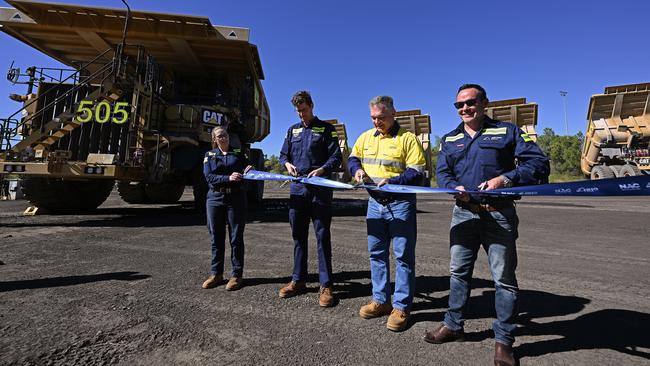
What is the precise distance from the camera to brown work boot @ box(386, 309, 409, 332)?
237cm

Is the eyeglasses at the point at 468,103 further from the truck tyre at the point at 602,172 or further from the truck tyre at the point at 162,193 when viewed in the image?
the truck tyre at the point at 602,172

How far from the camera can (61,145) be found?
704 centimetres

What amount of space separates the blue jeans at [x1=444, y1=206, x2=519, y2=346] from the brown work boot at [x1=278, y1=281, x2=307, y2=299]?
1389mm

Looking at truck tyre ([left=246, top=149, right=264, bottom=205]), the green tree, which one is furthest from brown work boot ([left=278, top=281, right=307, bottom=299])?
the green tree

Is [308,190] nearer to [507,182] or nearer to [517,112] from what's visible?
[507,182]

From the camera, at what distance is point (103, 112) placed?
6781 mm

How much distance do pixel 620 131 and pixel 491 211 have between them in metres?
21.0

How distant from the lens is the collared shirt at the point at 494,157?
2.06 metres

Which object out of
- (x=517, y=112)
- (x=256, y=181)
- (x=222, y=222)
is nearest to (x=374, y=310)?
(x=222, y=222)

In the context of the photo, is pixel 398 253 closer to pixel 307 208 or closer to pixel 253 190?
pixel 307 208

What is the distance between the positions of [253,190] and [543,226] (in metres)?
7.81

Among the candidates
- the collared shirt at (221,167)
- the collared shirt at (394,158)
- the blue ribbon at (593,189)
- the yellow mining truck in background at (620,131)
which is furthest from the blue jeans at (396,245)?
the yellow mining truck in background at (620,131)

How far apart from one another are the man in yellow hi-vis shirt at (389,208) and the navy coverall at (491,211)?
329 mm

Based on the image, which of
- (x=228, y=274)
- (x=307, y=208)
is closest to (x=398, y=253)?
(x=307, y=208)
